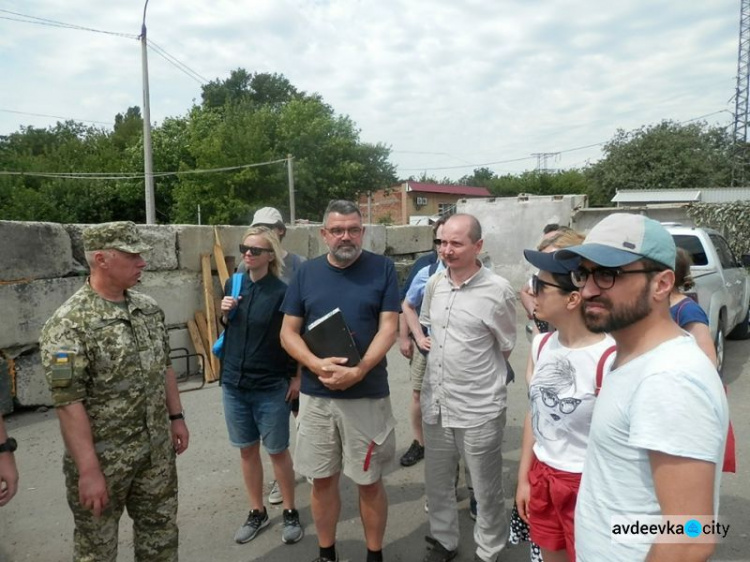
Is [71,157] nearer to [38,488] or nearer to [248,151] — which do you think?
[248,151]

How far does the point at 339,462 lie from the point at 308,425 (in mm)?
274

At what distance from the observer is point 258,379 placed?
321 centimetres

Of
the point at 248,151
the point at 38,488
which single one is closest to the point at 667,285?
the point at 38,488

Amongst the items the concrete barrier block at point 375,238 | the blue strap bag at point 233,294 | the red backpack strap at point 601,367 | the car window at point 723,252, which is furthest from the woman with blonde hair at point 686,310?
the concrete barrier block at point 375,238

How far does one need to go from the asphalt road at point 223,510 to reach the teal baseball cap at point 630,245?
2.29 meters

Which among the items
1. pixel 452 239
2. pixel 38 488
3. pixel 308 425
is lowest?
pixel 38 488

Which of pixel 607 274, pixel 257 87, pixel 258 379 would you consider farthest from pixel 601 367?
pixel 257 87

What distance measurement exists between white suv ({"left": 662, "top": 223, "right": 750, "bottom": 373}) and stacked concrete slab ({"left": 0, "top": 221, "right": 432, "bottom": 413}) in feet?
19.3

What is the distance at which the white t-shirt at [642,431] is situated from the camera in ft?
3.84

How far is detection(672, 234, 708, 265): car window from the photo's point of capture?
653 centimetres

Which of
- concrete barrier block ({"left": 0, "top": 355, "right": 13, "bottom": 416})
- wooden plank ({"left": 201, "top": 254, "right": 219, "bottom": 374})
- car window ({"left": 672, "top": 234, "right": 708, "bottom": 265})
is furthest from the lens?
wooden plank ({"left": 201, "top": 254, "right": 219, "bottom": 374})

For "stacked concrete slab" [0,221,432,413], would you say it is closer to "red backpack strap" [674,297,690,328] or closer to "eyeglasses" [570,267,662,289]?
"eyeglasses" [570,267,662,289]

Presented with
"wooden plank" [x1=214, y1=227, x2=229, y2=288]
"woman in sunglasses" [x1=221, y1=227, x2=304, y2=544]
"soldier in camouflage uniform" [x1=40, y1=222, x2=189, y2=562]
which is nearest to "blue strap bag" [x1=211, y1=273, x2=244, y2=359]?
"woman in sunglasses" [x1=221, y1=227, x2=304, y2=544]

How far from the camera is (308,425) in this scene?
281 centimetres
